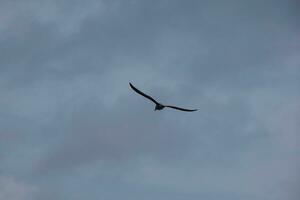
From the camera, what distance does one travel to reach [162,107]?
15925 cm
